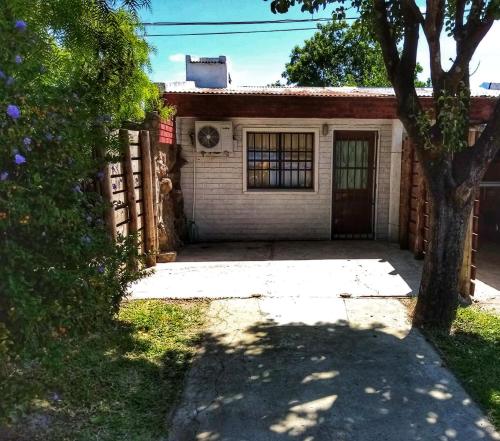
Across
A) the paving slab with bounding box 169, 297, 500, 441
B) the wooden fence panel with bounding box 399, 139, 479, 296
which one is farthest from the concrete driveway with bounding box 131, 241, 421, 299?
the paving slab with bounding box 169, 297, 500, 441

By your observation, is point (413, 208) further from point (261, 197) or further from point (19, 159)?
point (19, 159)

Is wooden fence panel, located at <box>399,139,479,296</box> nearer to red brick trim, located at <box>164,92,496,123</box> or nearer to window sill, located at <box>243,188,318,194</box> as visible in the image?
red brick trim, located at <box>164,92,496,123</box>

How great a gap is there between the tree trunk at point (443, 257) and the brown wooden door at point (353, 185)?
4881 millimetres

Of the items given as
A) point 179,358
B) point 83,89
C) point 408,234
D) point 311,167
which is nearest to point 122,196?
point 83,89

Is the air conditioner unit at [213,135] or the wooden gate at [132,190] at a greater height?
the air conditioner unit at [213,135]

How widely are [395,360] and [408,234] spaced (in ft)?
15.6

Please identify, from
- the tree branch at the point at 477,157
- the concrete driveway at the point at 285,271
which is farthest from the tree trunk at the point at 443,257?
the concrete driveway at the point at 285,271

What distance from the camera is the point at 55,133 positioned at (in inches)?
97.0

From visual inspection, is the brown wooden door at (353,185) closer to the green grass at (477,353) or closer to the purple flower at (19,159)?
the green grass at (477,353)

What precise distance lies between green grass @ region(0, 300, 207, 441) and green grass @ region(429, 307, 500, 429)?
7.43ft

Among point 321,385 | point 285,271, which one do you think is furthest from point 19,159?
point 285,271

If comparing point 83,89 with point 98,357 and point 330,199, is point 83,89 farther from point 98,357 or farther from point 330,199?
point 330,199

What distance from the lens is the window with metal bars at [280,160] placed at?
9336 mm

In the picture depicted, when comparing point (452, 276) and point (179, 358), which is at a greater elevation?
point (452, 276)
